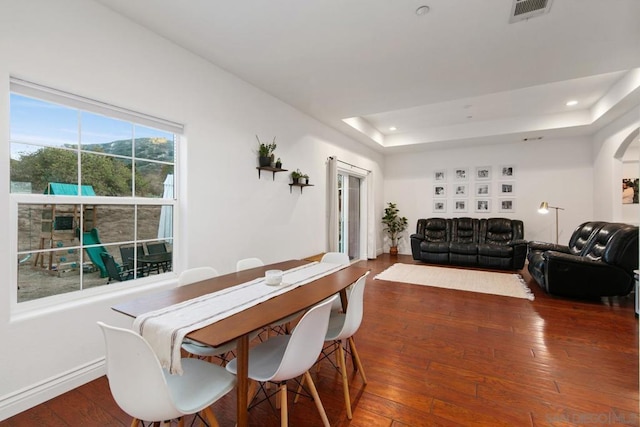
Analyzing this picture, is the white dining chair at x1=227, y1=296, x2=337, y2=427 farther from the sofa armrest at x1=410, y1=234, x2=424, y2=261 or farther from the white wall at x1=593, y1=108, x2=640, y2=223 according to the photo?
the white wall at x1=593, y1=108, x2=640, y2=223

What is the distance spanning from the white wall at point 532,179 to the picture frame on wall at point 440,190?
0.31ft

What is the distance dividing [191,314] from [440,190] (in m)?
7.03

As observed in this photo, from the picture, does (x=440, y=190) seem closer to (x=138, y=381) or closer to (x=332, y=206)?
(x=332, y=206)

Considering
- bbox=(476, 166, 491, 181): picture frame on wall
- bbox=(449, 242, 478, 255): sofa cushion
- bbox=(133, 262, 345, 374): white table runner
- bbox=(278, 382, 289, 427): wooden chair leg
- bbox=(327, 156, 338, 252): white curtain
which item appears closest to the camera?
bbox=(133, 262, 345, 374): white table runner

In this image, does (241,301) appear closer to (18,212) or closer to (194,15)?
(18,212)

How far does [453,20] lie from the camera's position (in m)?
2.30

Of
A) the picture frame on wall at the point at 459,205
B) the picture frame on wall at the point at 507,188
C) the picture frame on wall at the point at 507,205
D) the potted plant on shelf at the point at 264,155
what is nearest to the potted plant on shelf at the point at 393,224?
the picture frame on wall at the point at 459,205

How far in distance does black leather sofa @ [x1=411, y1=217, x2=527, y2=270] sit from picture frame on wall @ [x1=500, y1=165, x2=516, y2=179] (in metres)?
1.04

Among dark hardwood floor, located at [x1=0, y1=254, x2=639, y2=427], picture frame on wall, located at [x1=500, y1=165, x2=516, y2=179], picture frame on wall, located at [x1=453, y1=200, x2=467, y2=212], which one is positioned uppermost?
picture frame on wall, located at [x1=500, y1=165, x2=516, y2=179]

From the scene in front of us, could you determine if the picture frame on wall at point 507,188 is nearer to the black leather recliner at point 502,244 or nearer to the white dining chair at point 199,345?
the black leather recliner at point 502,244

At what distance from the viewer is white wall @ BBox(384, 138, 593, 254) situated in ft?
20.0

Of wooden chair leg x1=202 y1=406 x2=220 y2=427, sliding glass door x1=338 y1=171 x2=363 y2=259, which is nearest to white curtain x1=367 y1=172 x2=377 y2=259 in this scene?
sliding glass door x1=338 y1=171 x2=363 y2=259

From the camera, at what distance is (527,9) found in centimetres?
216

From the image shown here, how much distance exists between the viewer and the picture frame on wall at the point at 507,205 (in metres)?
6.67
